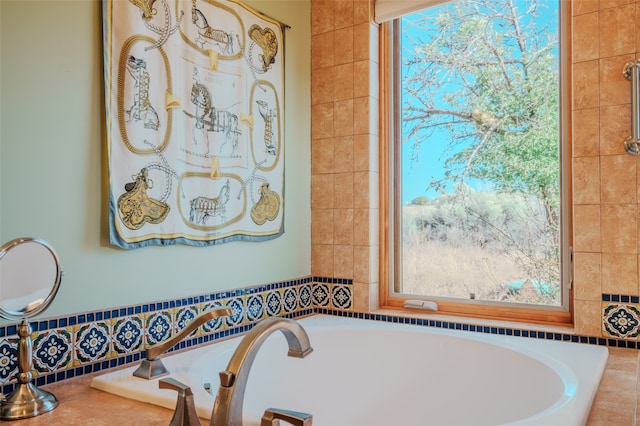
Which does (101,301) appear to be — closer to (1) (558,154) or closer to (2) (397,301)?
(2) (397,301)

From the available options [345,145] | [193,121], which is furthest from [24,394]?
[345,145]

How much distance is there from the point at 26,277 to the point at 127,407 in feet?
1.37

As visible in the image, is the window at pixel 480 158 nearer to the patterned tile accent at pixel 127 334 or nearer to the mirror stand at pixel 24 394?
the patterned tile accent at pixel 127 334

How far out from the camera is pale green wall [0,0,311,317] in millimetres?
1373

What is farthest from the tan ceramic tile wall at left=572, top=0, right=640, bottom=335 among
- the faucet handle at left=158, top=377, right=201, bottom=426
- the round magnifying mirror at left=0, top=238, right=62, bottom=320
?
the round magnifying mirror at left=0, top=238, right=62, bottom=320

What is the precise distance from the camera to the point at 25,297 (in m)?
1.24

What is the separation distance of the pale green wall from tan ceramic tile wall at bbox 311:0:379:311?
2.62 feet

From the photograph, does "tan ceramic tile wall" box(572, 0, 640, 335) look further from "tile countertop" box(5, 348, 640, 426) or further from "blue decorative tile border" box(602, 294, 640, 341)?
"tile countertop" box(5, 348, 640, 426)

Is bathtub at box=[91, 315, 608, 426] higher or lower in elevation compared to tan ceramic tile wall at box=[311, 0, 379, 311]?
lower

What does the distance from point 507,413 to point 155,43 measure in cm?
178

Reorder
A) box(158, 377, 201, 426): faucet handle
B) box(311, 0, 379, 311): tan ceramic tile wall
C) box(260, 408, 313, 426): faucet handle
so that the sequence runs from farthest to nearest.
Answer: box(311, 0, 379, 311): tan ceramic tile wall
box(158, 377, 201, 426): faucet handle
box(260, 408, 313, 426): faucet handle

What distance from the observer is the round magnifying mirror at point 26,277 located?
3.91ft

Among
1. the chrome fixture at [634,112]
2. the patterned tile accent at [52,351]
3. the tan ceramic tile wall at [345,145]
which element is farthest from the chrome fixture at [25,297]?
the chrome fixture at [634,112]

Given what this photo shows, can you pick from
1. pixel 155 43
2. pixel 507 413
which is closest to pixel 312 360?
pixel 507 413
